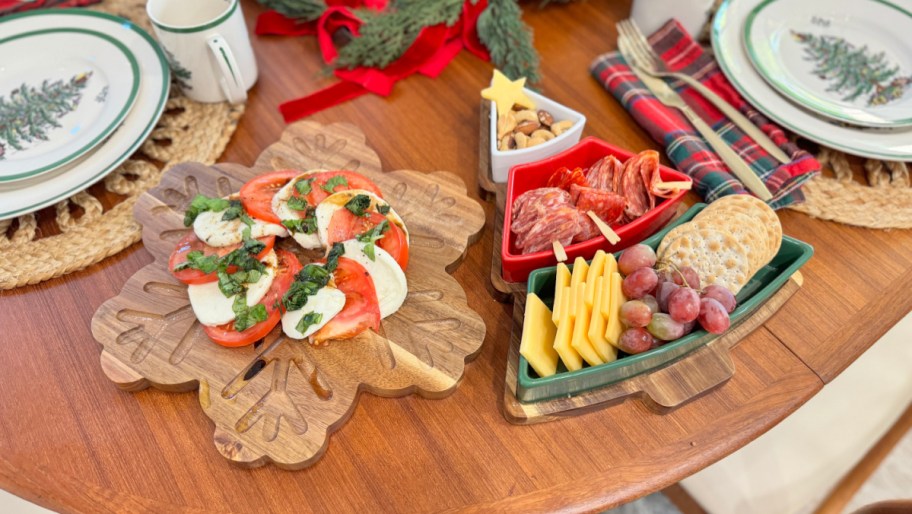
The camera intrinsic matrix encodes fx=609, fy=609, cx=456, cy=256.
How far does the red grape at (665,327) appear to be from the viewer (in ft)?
2.71

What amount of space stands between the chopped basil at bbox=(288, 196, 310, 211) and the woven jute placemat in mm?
296

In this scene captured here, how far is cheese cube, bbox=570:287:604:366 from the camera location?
2.73ft

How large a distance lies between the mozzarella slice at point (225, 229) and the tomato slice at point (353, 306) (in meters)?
0.15

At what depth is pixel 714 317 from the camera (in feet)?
2.70

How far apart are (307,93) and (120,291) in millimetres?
570

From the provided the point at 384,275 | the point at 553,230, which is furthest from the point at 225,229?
the point at 553,230

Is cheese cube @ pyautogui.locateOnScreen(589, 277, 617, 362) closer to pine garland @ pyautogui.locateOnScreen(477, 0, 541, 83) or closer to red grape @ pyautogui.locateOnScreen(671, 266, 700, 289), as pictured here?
red grape @ pyautogui.locateOnScreen(671, 266, 700, 289)

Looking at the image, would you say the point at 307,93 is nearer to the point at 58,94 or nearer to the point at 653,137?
the point at 58,94

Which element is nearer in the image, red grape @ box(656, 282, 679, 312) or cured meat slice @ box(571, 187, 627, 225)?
red grape @ box(656, 282, 679, 312)

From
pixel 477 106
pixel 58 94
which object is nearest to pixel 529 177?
pixel 477 106

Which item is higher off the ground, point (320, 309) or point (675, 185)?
point (675, 185)

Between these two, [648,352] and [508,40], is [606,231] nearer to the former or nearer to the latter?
[648,352]

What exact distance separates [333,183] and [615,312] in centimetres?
50

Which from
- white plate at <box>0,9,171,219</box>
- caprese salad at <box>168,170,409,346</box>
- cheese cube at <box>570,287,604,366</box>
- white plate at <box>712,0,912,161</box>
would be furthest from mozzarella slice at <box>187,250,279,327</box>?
white plate at <box>712,0,912,161</box>
